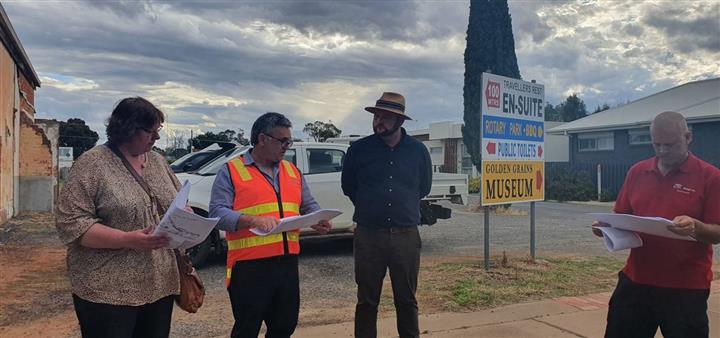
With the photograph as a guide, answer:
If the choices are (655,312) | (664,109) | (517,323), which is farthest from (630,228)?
(664,109)

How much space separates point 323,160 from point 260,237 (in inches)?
224

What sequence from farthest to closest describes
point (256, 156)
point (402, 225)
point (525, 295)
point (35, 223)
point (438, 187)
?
1. point (35, 223)
2. point (438, 187)
3. point (525, 295)
4. point (402, 225)
5. point (256, 156)

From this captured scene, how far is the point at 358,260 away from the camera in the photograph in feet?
14.6

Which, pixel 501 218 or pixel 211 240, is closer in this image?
pixel 211 240

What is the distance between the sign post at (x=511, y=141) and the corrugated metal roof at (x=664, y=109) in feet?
51.6

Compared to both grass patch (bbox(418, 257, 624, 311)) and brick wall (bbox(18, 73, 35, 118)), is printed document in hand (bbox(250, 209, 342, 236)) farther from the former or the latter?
brick wall (bbox(18, 73, 35, 118))

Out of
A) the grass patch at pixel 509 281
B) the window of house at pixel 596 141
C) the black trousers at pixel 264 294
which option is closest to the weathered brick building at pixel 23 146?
the grass patch at pixel 509 281

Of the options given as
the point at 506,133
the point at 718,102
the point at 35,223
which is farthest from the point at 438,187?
the point at 718,102

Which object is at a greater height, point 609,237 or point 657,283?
point 609,237

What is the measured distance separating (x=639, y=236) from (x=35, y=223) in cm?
1432

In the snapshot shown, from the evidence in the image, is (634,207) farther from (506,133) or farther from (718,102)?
(718,102)

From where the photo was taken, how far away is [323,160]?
29.5 ft

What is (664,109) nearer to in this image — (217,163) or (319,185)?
(319,185)

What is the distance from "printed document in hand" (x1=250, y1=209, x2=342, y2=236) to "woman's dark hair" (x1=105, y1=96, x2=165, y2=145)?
86cm
